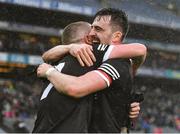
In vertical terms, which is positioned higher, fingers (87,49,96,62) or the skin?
the skin

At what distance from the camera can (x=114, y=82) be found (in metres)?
2.09

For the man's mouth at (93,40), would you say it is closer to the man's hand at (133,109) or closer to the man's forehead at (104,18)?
the man's forehead at (104,18)

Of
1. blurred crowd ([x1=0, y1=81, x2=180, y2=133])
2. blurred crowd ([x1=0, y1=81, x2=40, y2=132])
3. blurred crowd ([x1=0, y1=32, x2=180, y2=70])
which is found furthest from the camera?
blurred crowd ([x1=0, y1=32, x2=180, y2=70])

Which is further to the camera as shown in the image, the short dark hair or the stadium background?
the stadium background

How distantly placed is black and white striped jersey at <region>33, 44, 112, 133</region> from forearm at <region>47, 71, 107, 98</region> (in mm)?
47

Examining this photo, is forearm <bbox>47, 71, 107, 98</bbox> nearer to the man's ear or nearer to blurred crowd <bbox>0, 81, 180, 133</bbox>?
the man's ear

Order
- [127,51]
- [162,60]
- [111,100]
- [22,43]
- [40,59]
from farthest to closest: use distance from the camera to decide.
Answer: [162,60], [22,43], [40,59], [127,51], [111,100]

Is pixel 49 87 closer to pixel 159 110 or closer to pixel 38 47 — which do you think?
pixel 38 47

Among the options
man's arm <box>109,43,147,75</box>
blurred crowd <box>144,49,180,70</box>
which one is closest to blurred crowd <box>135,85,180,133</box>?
blurred crowd <box>144,49,180,70</box>

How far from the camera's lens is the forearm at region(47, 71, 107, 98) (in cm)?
197

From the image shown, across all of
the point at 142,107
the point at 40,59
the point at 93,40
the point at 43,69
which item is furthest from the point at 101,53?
the point at 142,107

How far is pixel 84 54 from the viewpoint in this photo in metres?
2.05

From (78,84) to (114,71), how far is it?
0.18m

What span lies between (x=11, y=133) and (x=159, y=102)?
363 inches
